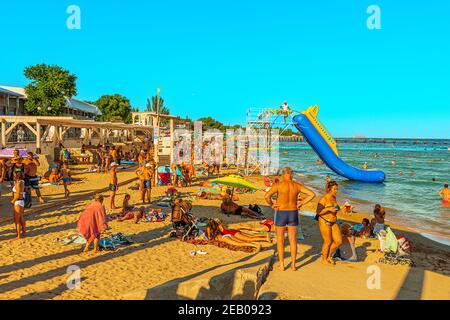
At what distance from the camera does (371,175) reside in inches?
1031

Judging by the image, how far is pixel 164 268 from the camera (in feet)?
20.9

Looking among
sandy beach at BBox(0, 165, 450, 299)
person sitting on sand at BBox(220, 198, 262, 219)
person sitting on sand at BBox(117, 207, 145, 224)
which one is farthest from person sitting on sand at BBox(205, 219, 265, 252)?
person sitting on sand at BBox(220, 198, 262, 219)

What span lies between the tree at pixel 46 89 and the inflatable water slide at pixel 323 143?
2542cm

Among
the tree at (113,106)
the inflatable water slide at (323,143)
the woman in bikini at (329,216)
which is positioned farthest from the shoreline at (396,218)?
the tree at (113,106)

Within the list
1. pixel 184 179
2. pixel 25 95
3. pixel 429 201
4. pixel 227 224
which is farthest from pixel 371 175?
pixel 25 95

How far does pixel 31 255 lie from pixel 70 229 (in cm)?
187

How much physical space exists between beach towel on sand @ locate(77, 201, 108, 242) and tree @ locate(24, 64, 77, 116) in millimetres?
32191

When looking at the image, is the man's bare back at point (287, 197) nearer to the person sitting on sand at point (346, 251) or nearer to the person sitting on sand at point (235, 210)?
the person sitting on sand at point (346, 251)

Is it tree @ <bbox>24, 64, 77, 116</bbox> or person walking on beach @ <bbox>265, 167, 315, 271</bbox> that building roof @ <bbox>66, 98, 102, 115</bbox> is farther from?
person walking on beach @ <bbox>265, 167, 315, 271</bbox>

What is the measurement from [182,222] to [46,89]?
33.1m

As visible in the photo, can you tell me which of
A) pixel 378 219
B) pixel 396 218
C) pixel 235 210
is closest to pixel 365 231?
pixel 378 219

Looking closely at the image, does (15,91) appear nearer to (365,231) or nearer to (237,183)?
(237,183)

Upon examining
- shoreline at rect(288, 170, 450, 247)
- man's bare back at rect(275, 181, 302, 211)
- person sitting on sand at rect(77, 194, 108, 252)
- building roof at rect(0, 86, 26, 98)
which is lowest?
shoreline at rect(288, 170, 450, 247)

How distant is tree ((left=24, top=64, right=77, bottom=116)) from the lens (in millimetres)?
35719
